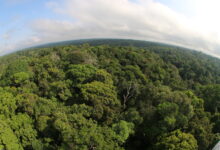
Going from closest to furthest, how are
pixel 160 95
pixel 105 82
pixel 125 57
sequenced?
pixel 160 95
pixel 105 82
pixel 125 57

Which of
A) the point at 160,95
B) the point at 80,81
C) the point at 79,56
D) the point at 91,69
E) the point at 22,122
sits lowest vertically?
the point at 22,122

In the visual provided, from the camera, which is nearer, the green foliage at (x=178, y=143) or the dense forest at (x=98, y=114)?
the green foliage at (x=178, y=143)

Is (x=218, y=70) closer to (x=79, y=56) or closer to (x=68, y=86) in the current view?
(x=79, y=56)

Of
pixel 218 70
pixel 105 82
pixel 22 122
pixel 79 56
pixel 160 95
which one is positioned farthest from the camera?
pixel 218 70

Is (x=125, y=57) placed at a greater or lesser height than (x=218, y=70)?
greater

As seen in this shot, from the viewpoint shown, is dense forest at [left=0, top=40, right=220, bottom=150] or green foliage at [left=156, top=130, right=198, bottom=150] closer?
green foliage at [left=156, top=130, right=198, bottom=150]

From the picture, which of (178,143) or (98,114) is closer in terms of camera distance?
(178,143)

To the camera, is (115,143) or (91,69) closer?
(115,143)

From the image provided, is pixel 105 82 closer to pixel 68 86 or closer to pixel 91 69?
pixel 91 69

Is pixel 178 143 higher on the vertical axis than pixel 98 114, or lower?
lower

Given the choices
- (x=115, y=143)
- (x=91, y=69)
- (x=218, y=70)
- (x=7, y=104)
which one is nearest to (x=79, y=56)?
(x=91, y=69)

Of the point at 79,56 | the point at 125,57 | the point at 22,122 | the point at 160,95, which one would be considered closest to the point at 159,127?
the point at 160,95
